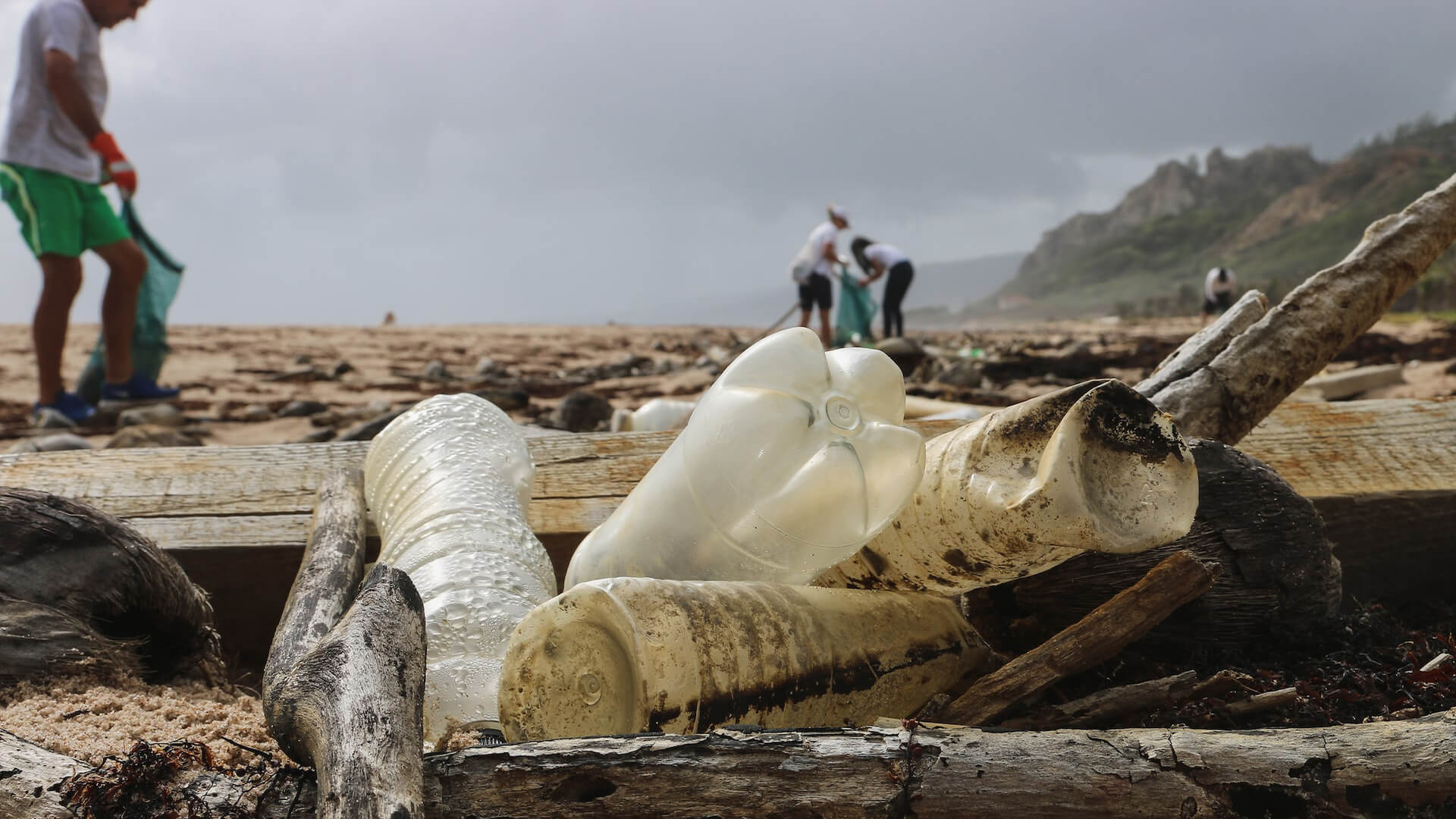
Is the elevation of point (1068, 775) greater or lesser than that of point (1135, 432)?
lesser

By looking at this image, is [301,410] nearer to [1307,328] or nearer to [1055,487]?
[1307,328]

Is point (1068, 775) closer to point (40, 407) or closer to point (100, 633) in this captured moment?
point (100, 633)

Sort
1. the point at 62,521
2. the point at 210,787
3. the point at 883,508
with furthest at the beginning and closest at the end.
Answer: the point at 62,521 → the point at 883,508 → the point at 210,787

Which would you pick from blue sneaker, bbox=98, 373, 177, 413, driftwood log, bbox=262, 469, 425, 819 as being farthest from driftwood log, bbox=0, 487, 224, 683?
blue sneaker, bbox=98, 373, 177, 413

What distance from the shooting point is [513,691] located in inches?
52.3

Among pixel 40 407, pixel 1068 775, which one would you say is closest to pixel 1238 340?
pixel 1068 775

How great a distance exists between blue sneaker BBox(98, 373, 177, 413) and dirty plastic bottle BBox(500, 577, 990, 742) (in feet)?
24.2

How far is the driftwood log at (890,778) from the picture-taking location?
1.00 meters

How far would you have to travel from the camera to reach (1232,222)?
311 ft

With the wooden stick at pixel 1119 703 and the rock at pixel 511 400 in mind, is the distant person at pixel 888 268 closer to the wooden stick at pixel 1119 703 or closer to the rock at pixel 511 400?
the rock at pixel 511 400

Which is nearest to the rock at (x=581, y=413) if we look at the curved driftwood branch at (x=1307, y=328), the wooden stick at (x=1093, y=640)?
the curved driftwood branch at (x=1307, y=328)

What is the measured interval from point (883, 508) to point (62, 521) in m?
1.47

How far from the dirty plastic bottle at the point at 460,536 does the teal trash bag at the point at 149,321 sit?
6422 mm

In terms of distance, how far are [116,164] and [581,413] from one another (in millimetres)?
3705
